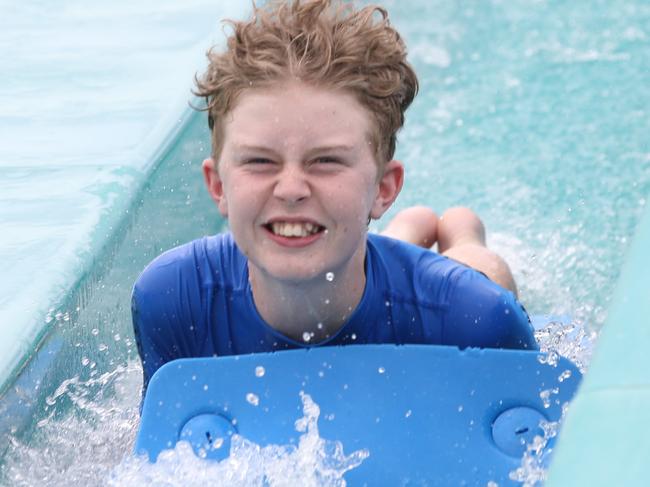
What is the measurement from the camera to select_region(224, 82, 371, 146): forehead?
5.24 feet

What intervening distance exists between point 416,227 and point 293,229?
4.11 feet

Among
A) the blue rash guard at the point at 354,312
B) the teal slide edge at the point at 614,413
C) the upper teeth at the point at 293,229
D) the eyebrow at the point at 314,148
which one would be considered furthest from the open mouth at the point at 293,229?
the teal slide edge at the point at 614,413

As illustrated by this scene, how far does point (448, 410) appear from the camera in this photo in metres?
1.68

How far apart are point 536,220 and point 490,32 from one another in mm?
1421

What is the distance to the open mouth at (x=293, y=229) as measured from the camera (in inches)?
63.8

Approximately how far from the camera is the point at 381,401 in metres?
1.69

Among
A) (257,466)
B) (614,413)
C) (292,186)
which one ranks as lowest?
(257,466)

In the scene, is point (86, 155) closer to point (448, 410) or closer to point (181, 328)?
point (181, 328)

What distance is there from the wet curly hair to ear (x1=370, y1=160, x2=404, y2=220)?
20mm

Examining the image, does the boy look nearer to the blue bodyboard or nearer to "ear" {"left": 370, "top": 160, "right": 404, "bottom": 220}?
"ear" {"left": 370, "top": 160, "right": 404, "bottom": 220}

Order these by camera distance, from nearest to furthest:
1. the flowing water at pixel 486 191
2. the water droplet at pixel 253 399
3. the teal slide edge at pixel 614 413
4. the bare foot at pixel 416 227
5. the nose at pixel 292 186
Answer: the teal slide edge at pixel 614 413
the nose at pixel 292 186
the water droplet at pixel 253 399
the flowing water at pixel 486 191
the bare foot at pixel 416 227

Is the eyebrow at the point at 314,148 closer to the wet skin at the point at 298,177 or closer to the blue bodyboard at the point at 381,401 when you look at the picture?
the wet skin at the point at 298,177

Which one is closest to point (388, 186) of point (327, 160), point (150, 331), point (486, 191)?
point (327, 160)

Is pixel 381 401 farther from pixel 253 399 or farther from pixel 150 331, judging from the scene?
pixel 150 331
